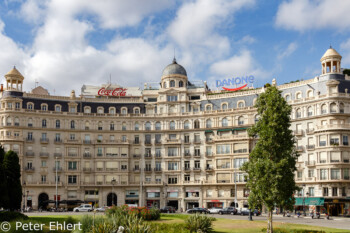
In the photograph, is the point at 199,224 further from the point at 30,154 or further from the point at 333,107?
the point at 30,154

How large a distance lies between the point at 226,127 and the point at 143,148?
66.7 ft

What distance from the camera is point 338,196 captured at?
85.9 metres

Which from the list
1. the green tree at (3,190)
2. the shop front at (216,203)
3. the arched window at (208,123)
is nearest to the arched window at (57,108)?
the arched window at (208,123)

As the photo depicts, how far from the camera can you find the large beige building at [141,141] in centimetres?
10150

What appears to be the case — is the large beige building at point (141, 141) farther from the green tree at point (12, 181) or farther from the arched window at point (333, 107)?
the green tree at point (12, 181)

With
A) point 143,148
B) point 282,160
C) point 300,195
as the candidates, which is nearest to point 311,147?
point 300,195

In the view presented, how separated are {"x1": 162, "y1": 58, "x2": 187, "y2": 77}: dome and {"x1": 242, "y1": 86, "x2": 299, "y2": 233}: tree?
204ft

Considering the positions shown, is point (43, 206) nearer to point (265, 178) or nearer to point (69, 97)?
point (69, 97)

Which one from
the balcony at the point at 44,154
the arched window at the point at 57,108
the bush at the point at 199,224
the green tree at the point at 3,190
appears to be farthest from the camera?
the arched window at the point at 57,108

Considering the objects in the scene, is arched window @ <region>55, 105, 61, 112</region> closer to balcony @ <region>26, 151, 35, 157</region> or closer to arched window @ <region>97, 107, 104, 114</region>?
arched window @ <region>97, 107, 104, 114</region>

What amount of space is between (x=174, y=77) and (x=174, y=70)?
191cm

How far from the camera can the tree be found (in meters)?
46.8

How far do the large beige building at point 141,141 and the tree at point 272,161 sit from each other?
4854 centimetres

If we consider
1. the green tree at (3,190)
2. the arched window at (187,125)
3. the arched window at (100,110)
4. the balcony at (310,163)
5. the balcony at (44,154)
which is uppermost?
the arched window at (100,110)
